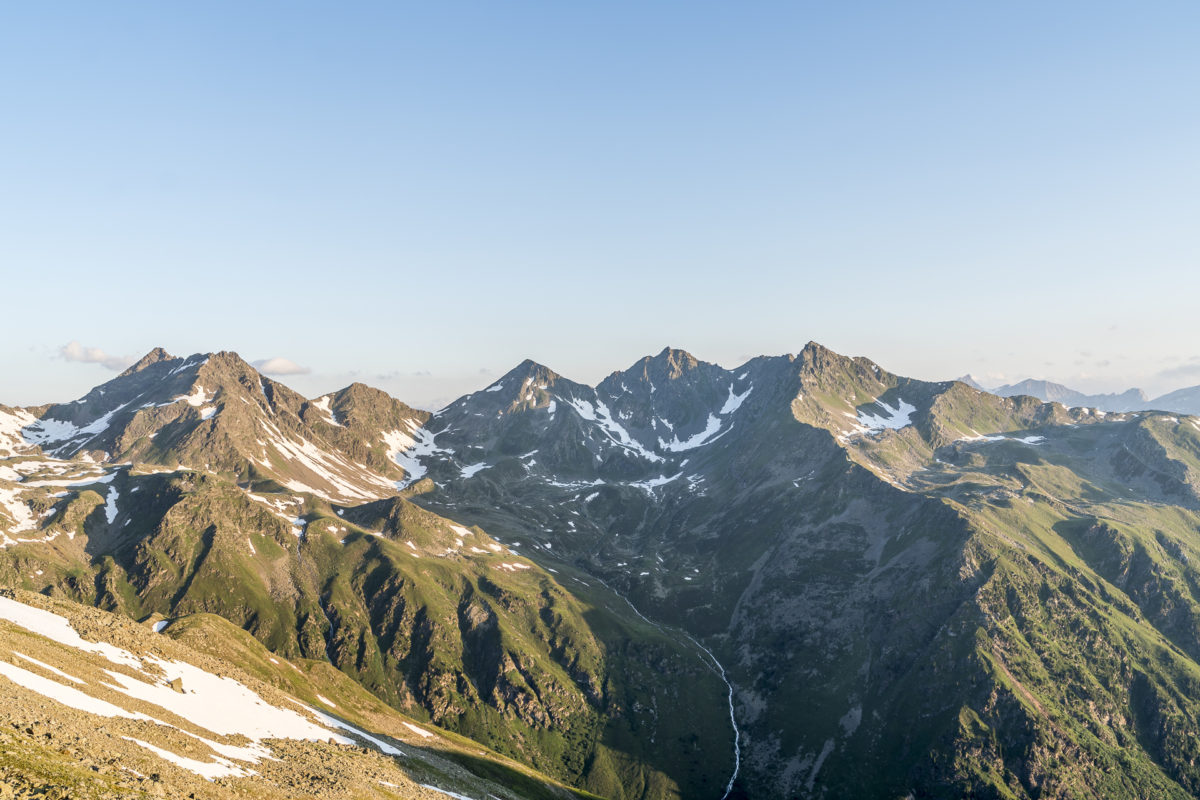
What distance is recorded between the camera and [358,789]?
76375 millimetres

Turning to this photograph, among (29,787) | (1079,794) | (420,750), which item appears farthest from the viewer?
(1079,794)

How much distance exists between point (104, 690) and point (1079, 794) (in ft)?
864

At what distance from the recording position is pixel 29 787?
136 feet

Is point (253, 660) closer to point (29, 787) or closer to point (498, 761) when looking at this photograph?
point (498, 761)

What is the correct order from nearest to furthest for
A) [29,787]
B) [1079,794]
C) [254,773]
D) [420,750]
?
[29,787], [254,773], [420,750], [1079,794]

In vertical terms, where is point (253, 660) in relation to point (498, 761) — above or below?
above

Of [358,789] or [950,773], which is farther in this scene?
[950,773]

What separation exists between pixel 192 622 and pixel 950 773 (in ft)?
762

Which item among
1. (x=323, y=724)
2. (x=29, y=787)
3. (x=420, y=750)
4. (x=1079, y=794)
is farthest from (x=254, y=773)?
(x=1079, y=794)

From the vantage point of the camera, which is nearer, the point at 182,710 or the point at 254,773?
the point at 254,773

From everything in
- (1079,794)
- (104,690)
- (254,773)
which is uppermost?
(104,690)

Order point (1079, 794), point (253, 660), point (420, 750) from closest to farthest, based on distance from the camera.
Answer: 1. point (420, 750)
2. point (253, 660)
3. point (1079, 794)

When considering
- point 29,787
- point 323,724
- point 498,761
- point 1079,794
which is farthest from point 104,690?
point 1079,794

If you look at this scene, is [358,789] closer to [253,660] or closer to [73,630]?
[73,630]
